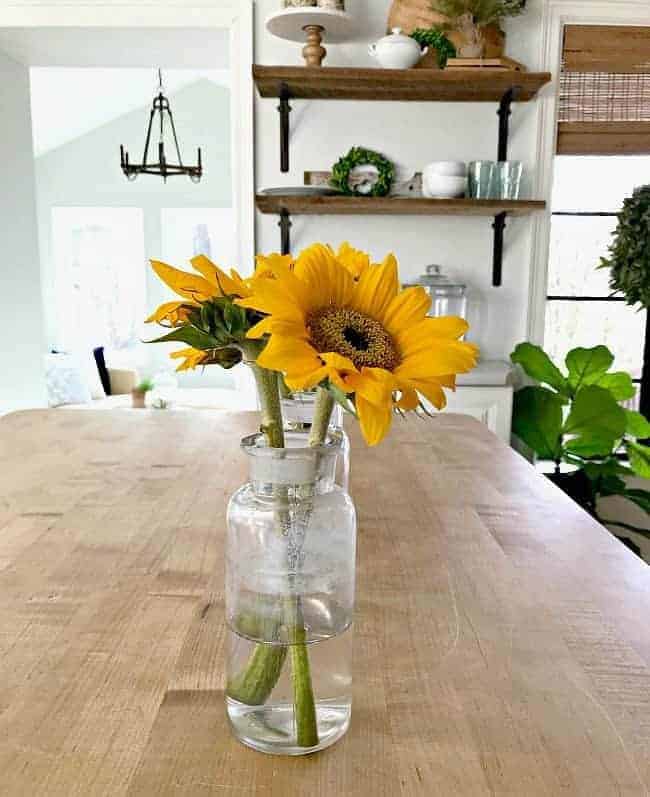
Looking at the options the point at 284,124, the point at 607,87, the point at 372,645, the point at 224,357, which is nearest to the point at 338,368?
the point at 224,357

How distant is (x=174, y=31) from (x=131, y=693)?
2.79 m

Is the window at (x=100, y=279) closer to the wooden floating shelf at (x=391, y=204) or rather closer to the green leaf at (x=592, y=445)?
the wooden floating shelf at (x=391, y=204)

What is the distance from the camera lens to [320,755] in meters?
0.54

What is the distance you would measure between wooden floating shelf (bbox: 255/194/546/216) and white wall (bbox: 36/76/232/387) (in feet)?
15.7

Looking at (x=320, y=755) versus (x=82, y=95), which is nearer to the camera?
(x=320, y=755)

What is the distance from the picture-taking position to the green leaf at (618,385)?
2.59 m

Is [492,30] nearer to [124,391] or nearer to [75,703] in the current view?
[75,703]

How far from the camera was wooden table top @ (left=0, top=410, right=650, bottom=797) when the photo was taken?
52 centimetres

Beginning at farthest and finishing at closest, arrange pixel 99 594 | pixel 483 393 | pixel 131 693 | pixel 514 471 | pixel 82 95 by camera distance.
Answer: pixel 82 95, pixel 483 393, pixel 514 471, pixel 99 594, pixel 131 693

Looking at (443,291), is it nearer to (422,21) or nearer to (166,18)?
(422,21)

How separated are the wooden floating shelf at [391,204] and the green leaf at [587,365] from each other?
1.76ft

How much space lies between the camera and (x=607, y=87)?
9.44ft

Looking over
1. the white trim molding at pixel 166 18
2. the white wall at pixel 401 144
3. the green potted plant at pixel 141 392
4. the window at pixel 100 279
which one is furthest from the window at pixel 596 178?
the window at pixel 100 279

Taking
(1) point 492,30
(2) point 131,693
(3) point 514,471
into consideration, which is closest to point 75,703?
(2) point 131,693
